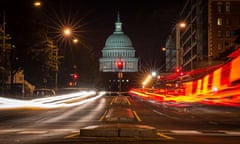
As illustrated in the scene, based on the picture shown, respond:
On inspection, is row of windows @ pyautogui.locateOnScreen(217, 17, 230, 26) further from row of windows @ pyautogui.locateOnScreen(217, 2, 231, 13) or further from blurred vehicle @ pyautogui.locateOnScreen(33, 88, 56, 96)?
blurred vehicle @ pyautogui.locateOnScreen(33, 88, 56, 96)

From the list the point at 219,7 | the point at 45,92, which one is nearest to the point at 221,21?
the point at 219,7

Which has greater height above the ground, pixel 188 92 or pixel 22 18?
pixel 22 18

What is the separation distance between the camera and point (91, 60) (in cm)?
12169

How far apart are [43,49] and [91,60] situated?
184 ft

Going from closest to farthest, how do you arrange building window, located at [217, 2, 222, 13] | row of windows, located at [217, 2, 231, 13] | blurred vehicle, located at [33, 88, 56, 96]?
blurred vehicle, located at [33, 88, 56, 96] → building window, located at [217, 2, 222, 13] → row of windows, located at [217, 2, 231, 13]

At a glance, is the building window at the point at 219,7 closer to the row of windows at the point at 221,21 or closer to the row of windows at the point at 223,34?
the row of windows at the point at 221,21

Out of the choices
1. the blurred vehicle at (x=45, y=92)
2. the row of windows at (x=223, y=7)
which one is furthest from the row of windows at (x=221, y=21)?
the blurred vehicle at (x=45, y=92)

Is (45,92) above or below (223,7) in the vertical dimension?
below

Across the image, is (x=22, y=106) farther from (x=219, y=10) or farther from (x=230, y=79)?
(x=219, y=10)

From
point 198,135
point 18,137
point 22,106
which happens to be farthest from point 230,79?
point 18,137

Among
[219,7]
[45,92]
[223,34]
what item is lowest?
[45,92]

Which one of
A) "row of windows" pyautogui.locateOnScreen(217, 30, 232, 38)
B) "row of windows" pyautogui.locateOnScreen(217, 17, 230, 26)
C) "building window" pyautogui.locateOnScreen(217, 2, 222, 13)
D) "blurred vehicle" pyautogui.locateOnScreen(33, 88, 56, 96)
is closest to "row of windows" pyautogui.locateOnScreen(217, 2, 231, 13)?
"building window" pyautogui.locateOnScreen(217, 2, 222, 13)

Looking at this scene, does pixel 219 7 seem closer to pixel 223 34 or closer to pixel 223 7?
pixel 223 7

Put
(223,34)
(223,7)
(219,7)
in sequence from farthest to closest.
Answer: (223,34), (223,7), (219,7)
